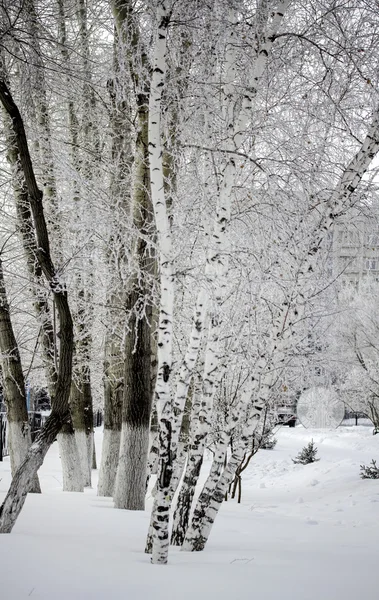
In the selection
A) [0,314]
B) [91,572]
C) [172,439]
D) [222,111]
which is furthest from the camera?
[0,314]

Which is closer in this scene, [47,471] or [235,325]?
[235,325]

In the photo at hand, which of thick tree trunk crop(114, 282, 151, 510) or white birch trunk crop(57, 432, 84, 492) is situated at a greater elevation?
thick tree trunk crop(114, 282, 151, 510)

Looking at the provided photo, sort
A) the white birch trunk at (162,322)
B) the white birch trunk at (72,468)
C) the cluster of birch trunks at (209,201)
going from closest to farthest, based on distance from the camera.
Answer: the white birch trunk at (162,322) < the cluster of birch trunks at (209,201) < the white birch trunk at (72,468)

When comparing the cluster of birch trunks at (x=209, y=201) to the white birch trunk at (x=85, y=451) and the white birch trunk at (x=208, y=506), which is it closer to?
the white birch trunk at (x=208, y=506)

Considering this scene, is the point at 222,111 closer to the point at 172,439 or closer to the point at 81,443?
the point at 172,439

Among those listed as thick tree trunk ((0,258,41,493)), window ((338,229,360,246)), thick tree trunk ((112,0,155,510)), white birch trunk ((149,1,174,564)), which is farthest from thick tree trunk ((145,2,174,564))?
thick tree trunk ((0,258,41,493))

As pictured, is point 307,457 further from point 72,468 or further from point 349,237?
point 349,237

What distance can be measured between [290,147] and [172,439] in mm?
2620

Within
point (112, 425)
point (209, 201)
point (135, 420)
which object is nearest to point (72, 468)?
point (112, 425)

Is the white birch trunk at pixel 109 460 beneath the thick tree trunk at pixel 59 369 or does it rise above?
beneath

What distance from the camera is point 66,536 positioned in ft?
18.2

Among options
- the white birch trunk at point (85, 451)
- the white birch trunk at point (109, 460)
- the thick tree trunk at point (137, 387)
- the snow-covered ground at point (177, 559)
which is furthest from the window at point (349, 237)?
the white birch trunk at point (85, 451)

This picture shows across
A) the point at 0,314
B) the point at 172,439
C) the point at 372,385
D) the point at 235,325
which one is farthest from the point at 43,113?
the point at 372,385

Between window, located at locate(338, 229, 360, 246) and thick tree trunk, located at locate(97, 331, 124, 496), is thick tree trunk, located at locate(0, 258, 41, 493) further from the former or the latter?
window, located at locate(338, 229, 360, 246)
